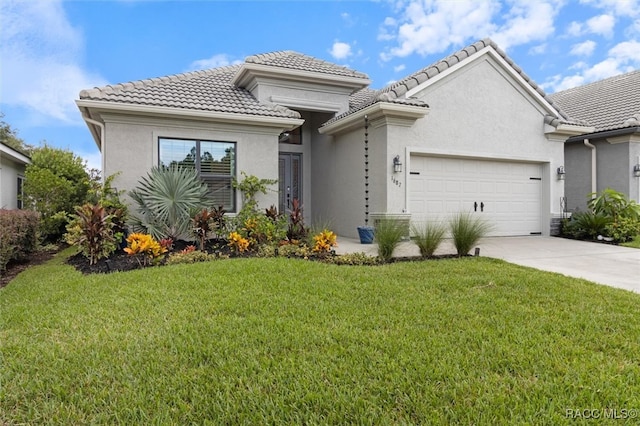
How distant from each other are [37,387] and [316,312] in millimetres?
2550

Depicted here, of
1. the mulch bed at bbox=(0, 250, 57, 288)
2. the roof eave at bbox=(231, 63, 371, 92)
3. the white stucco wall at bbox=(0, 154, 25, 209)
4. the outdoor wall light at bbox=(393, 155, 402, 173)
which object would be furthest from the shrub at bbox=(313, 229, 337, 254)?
the white stucco wall at bbox=(0, 154, 25, 209)

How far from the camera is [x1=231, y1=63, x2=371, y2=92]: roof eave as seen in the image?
12062mm

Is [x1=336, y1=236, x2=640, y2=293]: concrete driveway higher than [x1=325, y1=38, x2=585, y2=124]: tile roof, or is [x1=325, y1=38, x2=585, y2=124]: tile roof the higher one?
[x1=325, y1=38, x2=585, y2=124]: tile roof

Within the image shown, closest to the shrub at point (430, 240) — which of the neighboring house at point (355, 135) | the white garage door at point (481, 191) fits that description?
the neighboring house at point (355, 135)

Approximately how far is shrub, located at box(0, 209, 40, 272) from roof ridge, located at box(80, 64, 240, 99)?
3.18m

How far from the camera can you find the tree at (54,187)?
41.0ft

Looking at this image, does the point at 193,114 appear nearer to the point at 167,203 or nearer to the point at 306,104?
the point at 167,203

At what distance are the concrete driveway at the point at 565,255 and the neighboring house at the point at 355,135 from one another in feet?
5.01

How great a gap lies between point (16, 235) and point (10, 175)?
9.69 metres

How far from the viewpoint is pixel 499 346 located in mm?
3414

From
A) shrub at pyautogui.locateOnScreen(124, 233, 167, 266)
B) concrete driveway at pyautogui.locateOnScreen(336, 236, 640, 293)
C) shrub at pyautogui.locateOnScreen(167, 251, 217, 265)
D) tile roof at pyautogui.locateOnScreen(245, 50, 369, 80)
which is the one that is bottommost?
concrete driveway at pyautogui.locateOnScreen(336, 236, 640, 293)

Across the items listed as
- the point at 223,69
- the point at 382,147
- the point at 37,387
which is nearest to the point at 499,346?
the point at 37,387

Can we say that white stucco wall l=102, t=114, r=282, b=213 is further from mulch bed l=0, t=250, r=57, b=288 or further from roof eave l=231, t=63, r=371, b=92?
mulch bed l=0, t=250, r=57, b=288

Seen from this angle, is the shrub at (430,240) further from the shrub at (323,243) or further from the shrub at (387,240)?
the shrub at (323,243)
